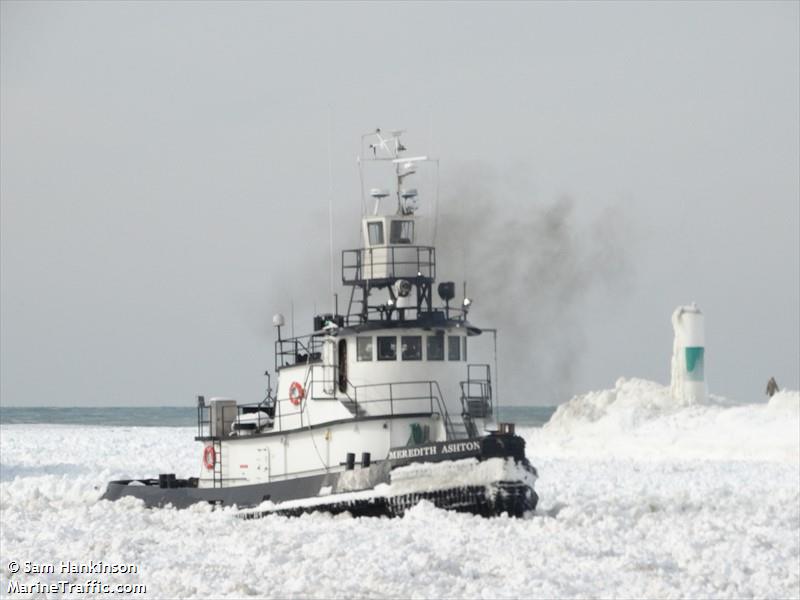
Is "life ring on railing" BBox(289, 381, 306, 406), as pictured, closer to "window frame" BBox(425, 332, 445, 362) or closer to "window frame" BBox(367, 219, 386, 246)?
"window frame" BBox(425, 332, 445, 362)

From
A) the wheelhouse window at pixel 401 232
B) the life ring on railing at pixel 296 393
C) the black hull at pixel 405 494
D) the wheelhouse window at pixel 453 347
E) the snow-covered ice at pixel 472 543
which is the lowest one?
the snow-covered ice at pixel 472 543

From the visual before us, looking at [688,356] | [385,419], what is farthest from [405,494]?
[688,356]

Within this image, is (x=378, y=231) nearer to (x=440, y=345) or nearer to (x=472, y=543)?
(x=440, y=345)

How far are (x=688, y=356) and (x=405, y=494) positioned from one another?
25548 mm

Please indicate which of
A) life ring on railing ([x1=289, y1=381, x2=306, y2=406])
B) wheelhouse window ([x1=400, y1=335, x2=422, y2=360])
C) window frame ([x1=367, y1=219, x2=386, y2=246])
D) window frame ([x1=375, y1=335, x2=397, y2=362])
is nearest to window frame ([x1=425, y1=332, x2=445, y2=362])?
wheelhouse window ([x1=400, y1=335, x2=422, y2=360])

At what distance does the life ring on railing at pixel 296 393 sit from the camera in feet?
89.1

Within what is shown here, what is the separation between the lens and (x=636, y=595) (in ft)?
61.4

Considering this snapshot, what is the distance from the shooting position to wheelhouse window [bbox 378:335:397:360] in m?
26.2

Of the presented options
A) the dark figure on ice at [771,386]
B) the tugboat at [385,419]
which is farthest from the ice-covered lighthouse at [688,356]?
the tugboat at [385,419]

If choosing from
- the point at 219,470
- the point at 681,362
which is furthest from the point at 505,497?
the point at 681,362

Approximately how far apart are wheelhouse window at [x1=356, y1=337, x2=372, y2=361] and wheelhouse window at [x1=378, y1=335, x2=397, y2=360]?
20 cm

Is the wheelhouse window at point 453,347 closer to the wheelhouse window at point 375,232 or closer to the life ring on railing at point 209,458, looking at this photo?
the wheelhouse window at point 375,232

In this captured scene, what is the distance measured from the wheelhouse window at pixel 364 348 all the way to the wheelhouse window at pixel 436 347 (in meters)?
1.13

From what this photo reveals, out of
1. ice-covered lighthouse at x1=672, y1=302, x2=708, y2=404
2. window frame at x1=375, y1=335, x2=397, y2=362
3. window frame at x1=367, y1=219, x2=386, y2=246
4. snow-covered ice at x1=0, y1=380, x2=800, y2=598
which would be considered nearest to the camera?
snow-covered ice at x1=0, y1=380, x2=800, y2=598
